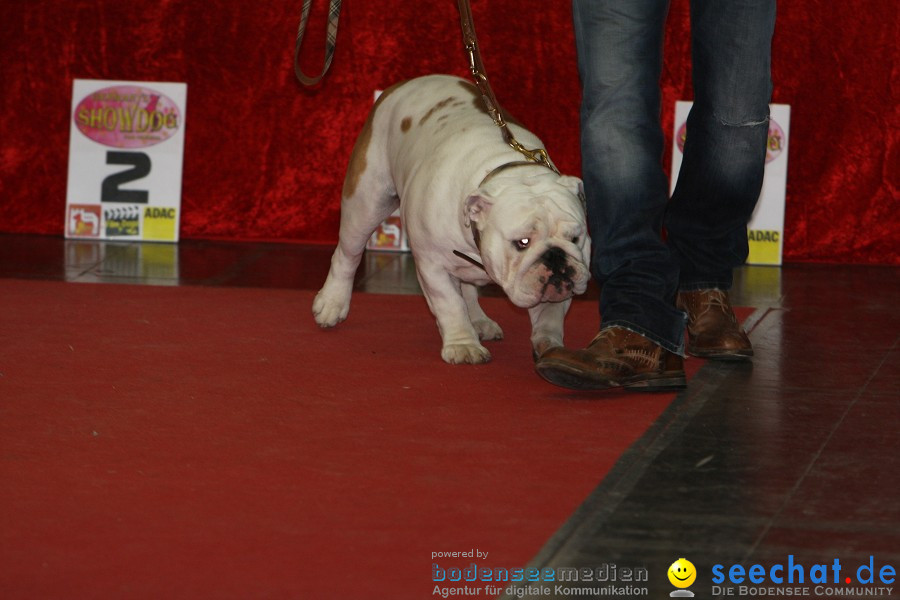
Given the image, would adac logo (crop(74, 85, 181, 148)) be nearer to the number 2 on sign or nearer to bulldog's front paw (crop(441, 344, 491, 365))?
the number 2 on sign

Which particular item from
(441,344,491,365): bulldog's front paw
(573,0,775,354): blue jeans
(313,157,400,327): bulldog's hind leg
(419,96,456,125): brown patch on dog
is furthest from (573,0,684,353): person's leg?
(313,157,400,327): bulldog's hind leg

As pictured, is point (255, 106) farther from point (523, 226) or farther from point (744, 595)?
point (744, 595)

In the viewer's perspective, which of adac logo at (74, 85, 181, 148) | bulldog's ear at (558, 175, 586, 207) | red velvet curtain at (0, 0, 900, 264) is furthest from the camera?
adac logo at (74, 85, 181, 148)

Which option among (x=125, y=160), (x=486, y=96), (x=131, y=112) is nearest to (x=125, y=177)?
(x=125, y=160)

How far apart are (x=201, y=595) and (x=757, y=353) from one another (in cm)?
185

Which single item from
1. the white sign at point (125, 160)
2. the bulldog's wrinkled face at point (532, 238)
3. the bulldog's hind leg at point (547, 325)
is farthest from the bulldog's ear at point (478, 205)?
the white sign at point (125, 160)

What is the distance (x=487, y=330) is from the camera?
3234mm

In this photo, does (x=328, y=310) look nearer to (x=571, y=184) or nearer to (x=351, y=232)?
(x=351, y=232)

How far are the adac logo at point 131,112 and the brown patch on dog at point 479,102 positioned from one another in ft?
6.34

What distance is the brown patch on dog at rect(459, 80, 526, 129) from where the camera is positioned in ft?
10.2

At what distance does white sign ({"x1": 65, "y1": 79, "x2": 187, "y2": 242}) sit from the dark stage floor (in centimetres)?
90

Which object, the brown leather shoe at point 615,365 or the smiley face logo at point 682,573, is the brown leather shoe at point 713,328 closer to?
the brown leather shoe at point 615,365

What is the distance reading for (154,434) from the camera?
2.25m

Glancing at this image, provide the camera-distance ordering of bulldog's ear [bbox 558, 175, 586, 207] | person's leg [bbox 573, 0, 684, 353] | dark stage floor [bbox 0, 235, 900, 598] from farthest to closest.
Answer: bulldog's ear [bbox 558, 175, 586, 207], person's leg [bbox 573, 0, 684, 353], dark stage floor [bbox 0, 235, 900, 598]
